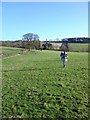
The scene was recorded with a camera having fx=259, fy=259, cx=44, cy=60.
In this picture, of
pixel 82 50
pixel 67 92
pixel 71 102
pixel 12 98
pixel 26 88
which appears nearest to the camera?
pixel 71 102

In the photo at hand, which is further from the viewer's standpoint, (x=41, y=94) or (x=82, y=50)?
(x=82, y=50)

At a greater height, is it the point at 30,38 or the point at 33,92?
the point at 30,38

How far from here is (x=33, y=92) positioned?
47.2 ft

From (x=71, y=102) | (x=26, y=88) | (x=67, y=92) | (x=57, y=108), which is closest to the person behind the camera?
(x=57, y=108)

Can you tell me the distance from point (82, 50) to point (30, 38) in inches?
804

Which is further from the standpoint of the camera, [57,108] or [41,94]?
[41,94]

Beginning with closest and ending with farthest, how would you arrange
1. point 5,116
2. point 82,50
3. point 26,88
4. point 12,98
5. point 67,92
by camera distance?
1. point 5,116
2. point 12,98
3. point 67,92
4. point 26,88
5. point 82,50

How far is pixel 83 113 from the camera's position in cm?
1060

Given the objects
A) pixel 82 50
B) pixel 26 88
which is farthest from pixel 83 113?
pixel 82 50

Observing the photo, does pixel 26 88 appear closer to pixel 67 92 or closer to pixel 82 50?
pixel 67 92

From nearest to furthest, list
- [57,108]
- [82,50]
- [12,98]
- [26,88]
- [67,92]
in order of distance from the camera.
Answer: [57,108] < [12,98] < [67,92] < [26,88] < [82,50]

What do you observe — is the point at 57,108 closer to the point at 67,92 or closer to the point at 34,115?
the point at 34,115

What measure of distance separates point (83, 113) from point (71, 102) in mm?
1609

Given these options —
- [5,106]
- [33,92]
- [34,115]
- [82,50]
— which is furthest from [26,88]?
[82,50]
